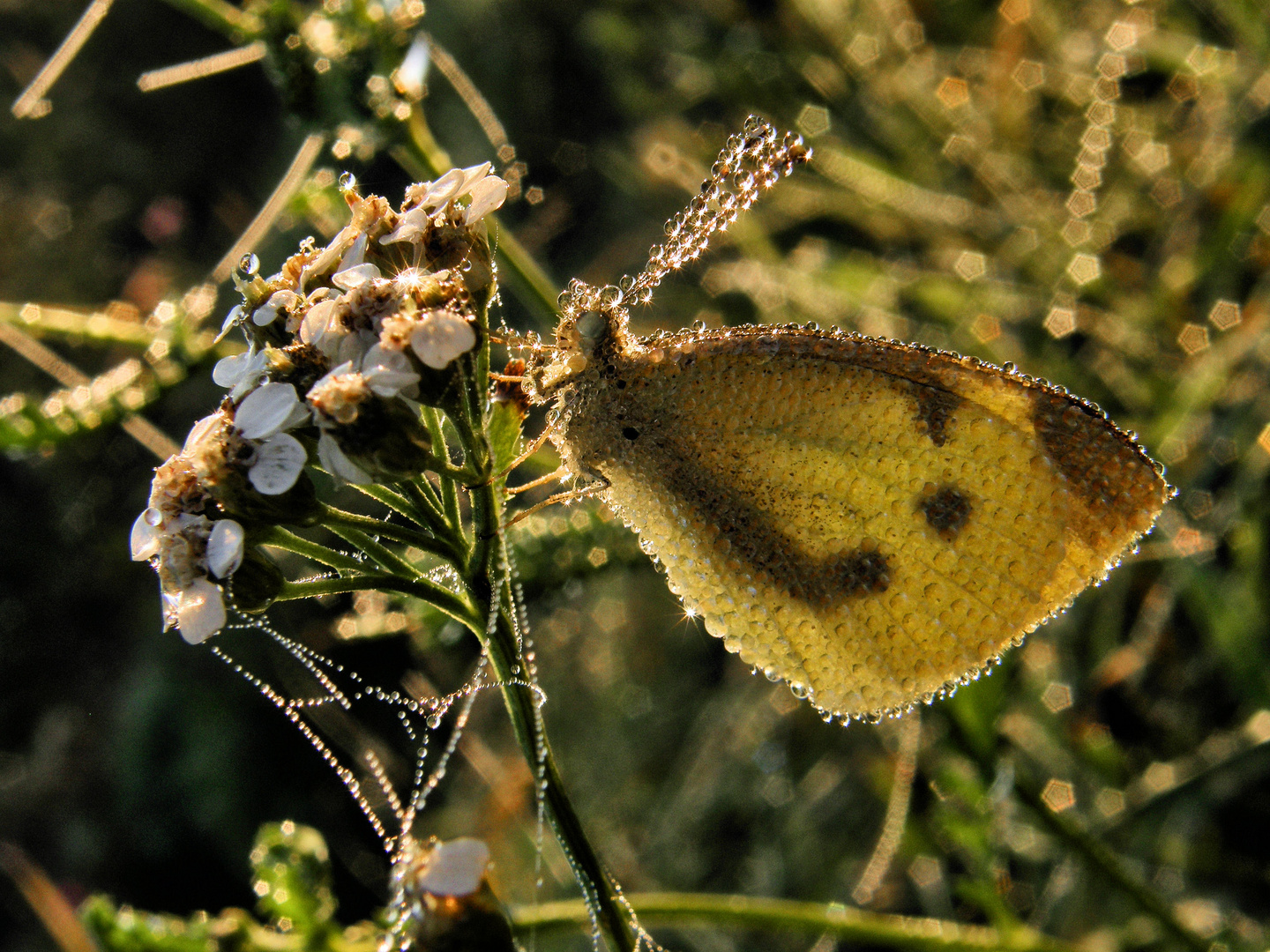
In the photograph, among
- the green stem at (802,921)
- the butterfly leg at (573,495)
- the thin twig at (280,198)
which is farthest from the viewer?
the thin twig at (280,198)

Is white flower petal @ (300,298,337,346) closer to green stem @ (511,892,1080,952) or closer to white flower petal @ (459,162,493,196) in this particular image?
white flower petal @ (459,162,493,196)

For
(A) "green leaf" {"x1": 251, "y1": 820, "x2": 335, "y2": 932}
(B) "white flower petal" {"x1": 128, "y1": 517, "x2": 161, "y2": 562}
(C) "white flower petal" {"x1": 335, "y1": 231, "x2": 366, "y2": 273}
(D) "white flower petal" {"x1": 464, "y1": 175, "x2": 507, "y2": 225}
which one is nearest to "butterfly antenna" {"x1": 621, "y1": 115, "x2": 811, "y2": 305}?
(D) "white flower petal" {"x1": 464, "y1": 175, "x2": 507, "y2": 225}

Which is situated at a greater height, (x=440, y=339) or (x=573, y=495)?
(x=440, y=339)

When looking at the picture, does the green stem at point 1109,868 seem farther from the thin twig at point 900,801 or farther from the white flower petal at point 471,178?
the white flower petal at point 471,178

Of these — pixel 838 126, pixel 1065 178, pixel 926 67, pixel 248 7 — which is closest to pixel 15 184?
pixel 248 7

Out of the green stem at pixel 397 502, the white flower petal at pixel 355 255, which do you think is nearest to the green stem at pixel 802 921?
the green stem at pixel 397 502

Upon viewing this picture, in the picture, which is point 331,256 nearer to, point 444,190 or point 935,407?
point 444,190

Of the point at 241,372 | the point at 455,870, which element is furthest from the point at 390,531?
the point at 455,870
